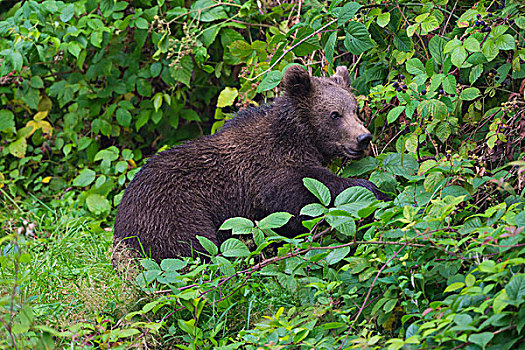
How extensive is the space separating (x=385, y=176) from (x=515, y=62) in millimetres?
1111

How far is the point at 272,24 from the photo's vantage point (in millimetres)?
6004

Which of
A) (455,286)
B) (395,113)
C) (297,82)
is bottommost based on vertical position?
(455,286)

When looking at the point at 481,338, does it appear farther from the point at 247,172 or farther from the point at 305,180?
the point at 247,172

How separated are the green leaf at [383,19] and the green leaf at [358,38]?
0.41 ft

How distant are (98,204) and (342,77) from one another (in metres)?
2.78

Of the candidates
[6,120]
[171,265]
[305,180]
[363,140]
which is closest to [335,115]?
[363,140]

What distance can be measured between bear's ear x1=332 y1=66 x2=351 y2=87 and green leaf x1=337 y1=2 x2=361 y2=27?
52 cm

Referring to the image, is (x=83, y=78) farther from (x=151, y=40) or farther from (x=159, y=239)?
(x=159, y=239)

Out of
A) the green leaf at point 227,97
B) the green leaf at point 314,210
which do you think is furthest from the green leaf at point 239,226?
the green leaf at point 227,97

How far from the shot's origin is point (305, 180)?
3.35 metres

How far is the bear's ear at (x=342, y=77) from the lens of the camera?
4.67 metres

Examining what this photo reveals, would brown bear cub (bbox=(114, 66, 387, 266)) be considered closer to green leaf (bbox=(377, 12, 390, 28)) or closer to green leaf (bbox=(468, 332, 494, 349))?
green leaf (bbox=(377, 12, 390, 28))

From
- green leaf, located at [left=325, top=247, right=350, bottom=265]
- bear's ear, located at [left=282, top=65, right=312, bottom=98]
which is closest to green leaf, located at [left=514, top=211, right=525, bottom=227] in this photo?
green leaf, located at [left=325, top=247, right=350, bottom=265]

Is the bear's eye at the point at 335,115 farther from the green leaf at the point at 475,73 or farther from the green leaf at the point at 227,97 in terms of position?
the green leaf at the point at 227,97
